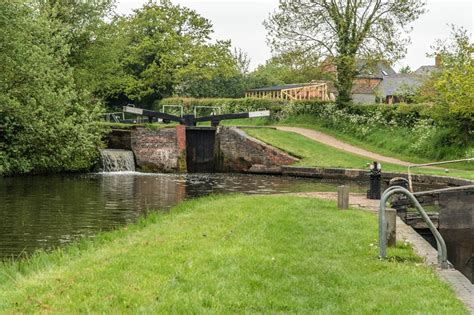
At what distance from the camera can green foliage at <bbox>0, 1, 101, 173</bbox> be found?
64.7ft

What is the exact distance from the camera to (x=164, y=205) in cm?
1645

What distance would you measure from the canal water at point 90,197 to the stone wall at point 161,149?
2.10m

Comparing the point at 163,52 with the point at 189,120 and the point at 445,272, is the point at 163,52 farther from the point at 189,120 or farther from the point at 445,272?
the point at 445,272

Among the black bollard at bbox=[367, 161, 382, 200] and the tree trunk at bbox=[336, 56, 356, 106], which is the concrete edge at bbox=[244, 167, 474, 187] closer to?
the black bollard at bbox=[367, 161, 382, 200]

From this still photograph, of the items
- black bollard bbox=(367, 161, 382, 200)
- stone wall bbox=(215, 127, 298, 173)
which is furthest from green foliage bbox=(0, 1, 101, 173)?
black bollard bbox=(367, 161, 382, 200)

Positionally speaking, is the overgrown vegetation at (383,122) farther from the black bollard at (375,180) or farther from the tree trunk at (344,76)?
the black bollard at (375,180)

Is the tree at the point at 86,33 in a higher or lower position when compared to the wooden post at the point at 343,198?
higher

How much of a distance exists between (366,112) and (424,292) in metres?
29.5

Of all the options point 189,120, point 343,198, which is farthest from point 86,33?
point 343,198

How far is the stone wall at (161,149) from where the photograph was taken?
3020 centimetres

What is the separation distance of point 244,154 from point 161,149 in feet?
14.5

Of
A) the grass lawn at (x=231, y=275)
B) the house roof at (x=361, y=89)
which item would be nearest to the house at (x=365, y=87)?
the house roof at (x=361, y=89)

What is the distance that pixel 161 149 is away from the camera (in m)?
30.3

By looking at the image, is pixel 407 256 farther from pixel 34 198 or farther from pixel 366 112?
pixel 366 112
